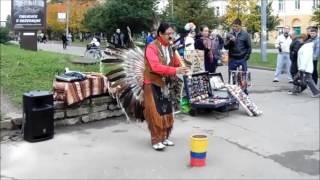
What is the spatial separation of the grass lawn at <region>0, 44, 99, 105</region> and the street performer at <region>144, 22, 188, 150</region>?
3.03 m

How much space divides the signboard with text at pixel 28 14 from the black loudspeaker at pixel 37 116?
39.5 ft

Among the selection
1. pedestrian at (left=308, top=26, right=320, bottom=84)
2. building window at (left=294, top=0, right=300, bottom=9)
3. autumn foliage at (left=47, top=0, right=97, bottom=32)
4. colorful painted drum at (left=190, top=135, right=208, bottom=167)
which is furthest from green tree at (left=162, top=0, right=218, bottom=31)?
colorful painted drum at (left=190, top=135, right=208, bottom=167)

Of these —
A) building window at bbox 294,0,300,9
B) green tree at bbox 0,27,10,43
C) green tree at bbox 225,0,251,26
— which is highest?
building window at bbox 294,0,300,9

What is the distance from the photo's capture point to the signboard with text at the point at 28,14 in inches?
761

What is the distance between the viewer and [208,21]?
53.4 meters

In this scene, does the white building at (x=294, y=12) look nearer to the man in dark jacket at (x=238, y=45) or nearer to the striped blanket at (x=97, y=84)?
the man in dark jacket at (x=238, y=45)

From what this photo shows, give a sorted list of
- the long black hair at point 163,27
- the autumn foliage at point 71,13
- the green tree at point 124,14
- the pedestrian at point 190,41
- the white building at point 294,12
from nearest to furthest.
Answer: the long black hair at point 163,27 → the pedestrian at point 190,41 → the green tree at point 124,14 → the white building at point 294,12 → the autumn foliage at point 71,13

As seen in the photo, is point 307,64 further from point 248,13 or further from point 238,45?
point 248,13

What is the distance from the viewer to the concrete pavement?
21.0 ft

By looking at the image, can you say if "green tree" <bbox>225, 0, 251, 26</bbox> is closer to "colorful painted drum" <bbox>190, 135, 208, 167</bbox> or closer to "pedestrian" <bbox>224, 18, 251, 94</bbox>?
"pedestrian" <bbox>224, 18, 251, 94</bbox>

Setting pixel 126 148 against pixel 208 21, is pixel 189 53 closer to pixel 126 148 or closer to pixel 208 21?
pixel 126 148

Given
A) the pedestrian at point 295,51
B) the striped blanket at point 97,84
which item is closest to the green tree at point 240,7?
the pedestrian at point 295,51

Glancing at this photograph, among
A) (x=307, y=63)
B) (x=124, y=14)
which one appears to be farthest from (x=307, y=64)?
(x=124, y=14)

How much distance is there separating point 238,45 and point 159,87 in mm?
4797
